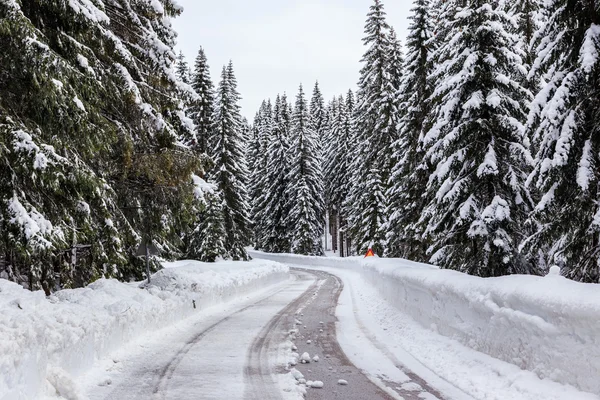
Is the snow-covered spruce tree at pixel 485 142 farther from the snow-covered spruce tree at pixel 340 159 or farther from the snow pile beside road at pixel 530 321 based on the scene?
the snow-covered spruce tree at pixel 340 159

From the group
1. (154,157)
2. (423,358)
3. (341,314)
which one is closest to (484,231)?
(341,314)

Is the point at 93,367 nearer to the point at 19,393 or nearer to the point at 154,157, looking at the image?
the point at 19,393

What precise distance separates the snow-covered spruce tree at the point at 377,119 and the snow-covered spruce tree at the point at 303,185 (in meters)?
10.6

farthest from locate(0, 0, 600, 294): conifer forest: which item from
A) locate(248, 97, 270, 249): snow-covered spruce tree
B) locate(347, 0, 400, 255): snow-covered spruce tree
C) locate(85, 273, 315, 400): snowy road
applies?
locate(248, 97, 270, 249): snow-covered spruce tree

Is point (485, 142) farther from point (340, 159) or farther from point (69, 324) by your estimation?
point (340, 159)

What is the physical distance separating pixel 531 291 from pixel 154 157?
8491 millimetres

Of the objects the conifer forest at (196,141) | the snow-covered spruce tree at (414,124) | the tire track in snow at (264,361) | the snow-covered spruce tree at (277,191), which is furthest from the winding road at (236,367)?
the snow-covered spruce tree at (277,191)

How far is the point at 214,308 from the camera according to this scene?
13781 millimetres

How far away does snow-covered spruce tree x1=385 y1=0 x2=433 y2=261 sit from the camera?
21516 millimetres

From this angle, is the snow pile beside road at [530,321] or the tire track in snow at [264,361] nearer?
the snow pile beside road at [530,321]

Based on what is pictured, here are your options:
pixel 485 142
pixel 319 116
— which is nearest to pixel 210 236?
pixel 485 142

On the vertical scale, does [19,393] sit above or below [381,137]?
below

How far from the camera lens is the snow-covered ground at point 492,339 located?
5.05m

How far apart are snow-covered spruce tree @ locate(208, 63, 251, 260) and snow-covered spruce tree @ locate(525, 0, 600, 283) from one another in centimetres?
2593
